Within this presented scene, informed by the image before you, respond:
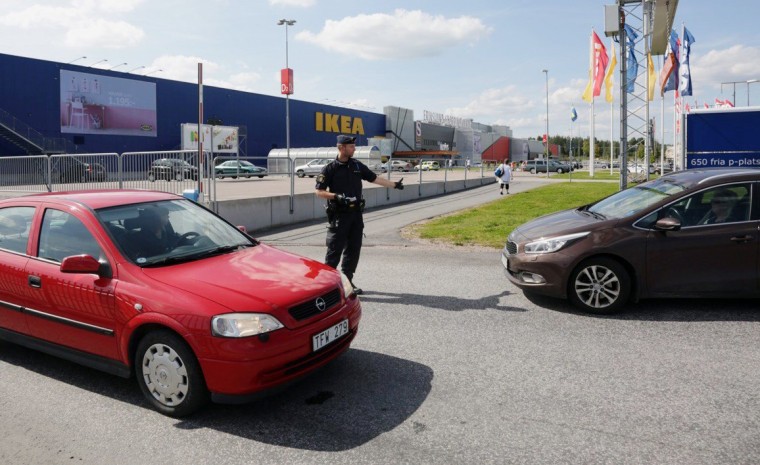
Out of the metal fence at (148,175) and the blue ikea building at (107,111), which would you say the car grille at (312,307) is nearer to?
the metal fence at (148,175)

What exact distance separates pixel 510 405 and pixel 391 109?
271 feet

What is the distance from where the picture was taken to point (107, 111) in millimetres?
42312

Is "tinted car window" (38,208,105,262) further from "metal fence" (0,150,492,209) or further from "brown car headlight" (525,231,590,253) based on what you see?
"metal fence" (0,150,492,209)

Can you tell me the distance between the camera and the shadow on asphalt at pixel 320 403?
3.39 metres

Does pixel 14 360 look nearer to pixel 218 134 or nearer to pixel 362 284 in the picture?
pixel 362 284

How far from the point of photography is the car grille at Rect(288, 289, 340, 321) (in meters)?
3.61

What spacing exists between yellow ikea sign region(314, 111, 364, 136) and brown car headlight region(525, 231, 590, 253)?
6346cm

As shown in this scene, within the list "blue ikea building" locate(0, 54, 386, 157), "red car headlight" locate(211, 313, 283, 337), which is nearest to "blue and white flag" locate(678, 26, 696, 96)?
"red car headlight" locate(211, 313, 283, 337)

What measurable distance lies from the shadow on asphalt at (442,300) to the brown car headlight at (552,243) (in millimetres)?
651

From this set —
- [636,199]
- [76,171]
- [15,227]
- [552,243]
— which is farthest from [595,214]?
[76,171]

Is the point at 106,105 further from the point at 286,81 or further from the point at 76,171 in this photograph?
the point at 76,171

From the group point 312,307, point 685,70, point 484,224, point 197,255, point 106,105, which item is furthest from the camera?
Result: point 106,105

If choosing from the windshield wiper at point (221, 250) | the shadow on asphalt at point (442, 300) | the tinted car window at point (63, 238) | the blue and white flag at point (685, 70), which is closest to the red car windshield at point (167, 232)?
the windshield wiper at point (221, 250)

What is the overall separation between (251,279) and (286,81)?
1791 inches
